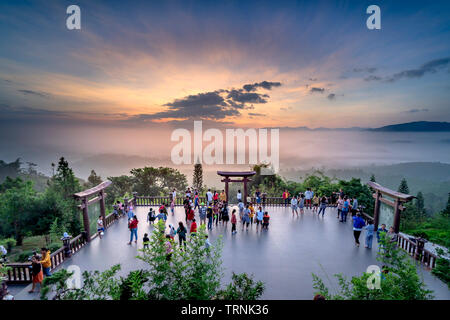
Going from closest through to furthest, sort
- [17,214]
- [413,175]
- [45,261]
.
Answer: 1. [45,261]
2. [17,214]
3. [413,175]

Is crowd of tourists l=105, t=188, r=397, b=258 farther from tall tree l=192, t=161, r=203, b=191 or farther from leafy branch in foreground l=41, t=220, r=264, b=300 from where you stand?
tall tree l=192, t=161, r=203, b=191

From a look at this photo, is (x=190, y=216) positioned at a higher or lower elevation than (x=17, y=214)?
higher

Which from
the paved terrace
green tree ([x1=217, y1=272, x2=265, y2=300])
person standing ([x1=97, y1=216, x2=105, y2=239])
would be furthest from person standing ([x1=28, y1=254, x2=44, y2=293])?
green tree ([x1=217, y1=272, x2=265, y2=300])

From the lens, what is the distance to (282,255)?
9266 mm

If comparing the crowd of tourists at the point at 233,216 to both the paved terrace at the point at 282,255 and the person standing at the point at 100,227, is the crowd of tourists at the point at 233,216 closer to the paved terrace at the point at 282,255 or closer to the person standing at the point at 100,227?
the person standing at the point at 100,227

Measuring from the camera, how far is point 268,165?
1334 inches

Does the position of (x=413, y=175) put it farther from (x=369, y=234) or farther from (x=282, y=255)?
(x=282, y=255)

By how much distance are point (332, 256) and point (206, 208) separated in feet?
20.5

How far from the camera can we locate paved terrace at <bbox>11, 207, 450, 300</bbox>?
7.48 meters

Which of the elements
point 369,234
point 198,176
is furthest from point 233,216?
point 198,176

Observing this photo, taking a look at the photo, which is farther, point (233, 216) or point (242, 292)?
point (233, 216)

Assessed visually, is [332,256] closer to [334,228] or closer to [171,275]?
[334,228]

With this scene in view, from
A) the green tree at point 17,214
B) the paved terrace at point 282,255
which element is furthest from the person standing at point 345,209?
the green tree at point 17,214
